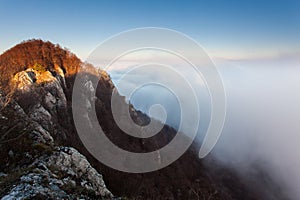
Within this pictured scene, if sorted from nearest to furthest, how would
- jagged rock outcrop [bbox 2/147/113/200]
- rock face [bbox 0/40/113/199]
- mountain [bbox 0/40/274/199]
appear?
jagged rock outcrop [bbox 2/147/113/200]
rock face [bbox 0/40/113/199]
mountain [bbox 0/40/274/199]

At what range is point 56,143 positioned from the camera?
90.0 ft

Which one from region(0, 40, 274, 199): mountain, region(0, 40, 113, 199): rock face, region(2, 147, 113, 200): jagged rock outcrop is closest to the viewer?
region(2, 147, 113, 200): jagged rock outcrop

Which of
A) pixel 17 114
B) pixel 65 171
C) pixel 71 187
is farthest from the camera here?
pixel 17 114

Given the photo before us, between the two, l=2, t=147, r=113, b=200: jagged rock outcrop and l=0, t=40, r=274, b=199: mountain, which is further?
l=0, t=40, r=274, b=199: mountain

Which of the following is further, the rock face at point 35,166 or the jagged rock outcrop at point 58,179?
the rock face at point 35,166

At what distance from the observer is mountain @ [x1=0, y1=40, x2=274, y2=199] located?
14930 millimetres

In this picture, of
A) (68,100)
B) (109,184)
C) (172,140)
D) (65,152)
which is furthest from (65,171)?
(172,140)

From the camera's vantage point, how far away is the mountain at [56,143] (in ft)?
49.0

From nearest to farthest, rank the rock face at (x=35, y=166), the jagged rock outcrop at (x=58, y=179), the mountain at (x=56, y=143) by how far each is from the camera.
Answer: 1. the jagged rock outcrop at (x=58, y=179)
2. the rock face at (x=35, y=166)
3. the mountain at (x=56, y=143)

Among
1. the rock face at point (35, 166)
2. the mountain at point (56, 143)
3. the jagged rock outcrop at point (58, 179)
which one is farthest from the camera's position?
the mountain at point (56, 143)

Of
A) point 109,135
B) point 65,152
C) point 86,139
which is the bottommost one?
point 65,152

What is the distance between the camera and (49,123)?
1518 inches

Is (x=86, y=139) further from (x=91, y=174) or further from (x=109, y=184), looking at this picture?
(x=91, y=174)

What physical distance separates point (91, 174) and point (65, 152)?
9.24ft
